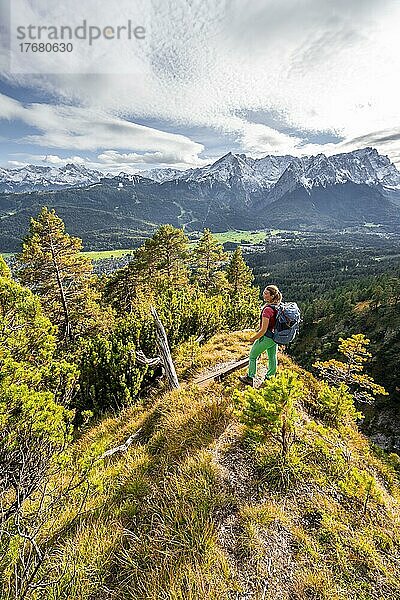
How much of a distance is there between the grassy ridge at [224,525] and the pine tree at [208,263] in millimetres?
25229

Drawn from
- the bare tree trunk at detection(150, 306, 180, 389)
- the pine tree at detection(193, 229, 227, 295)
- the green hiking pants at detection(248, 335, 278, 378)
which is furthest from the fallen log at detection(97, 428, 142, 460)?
the pine tree at detection(193, 229, 227, 295)

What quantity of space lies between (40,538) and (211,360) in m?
6.07

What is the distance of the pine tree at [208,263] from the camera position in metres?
30.6

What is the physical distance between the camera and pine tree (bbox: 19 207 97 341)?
15.7 m

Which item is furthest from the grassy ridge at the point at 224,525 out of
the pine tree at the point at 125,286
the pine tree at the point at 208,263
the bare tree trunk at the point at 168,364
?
the pine tree at the point at 208,263

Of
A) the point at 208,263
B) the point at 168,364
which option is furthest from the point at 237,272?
the point at 168,364

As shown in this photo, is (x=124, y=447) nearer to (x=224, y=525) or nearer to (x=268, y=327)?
(x=224, y=525)

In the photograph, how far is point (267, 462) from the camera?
14.8 feet

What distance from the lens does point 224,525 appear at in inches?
144

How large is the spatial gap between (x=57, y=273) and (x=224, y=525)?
15.4 metres

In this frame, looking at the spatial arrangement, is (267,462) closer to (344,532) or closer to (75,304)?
(344,532)

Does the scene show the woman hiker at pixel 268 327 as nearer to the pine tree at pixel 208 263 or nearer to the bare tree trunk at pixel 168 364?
the bare tree trunk at pixel 168 364

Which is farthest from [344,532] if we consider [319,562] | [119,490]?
[119,490]

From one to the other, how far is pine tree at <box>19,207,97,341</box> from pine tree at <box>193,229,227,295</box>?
14748 millimetres
